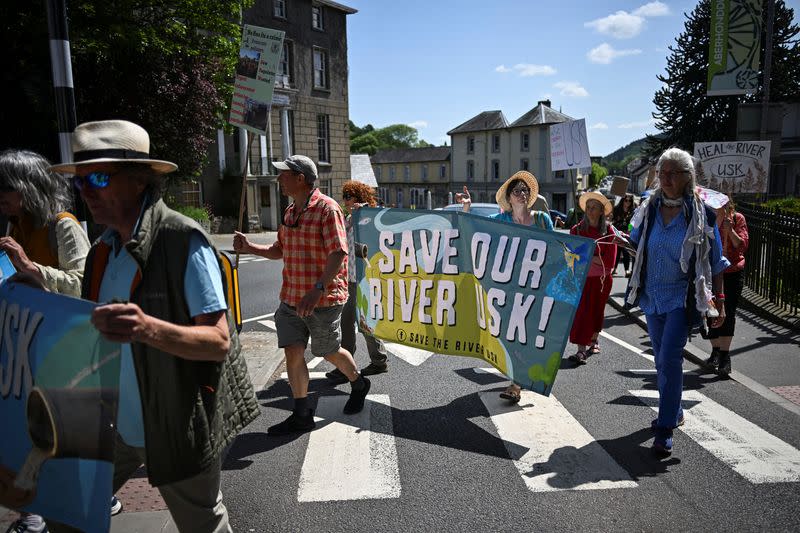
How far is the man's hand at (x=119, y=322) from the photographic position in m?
1.88

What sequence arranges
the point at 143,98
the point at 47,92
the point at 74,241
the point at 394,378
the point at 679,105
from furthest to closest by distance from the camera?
the point at 679,105, the point at 143,98, the point at 47,92, the point at 394,378, the point at 74,241

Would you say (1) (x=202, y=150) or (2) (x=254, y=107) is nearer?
(2) (x=254, y=107)

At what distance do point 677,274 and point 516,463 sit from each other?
179cm

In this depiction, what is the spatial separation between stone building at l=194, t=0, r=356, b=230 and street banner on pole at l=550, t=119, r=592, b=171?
719 inches

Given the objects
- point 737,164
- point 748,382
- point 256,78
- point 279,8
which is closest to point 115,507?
point 256,78

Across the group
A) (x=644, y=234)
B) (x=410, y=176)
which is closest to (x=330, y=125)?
(x=644, y=234)

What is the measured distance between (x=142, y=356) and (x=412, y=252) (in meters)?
3.48

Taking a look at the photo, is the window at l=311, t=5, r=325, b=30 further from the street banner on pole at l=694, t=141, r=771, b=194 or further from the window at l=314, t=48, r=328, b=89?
the street banner on pole at l=694, t=141, r=771, b=194

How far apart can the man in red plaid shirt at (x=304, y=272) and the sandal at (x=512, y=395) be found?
163 cm

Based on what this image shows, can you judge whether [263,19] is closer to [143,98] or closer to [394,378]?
[143,98]

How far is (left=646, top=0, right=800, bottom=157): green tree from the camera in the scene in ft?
109

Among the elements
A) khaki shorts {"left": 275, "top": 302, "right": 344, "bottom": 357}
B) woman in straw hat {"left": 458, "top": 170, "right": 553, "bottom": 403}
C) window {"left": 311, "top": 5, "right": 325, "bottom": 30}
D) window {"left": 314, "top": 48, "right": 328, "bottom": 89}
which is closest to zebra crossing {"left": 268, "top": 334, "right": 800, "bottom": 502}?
khaki shorts {"left": 275, "top": 302, "right": 344, "bottom": 357}

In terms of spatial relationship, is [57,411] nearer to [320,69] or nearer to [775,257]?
[775,257]

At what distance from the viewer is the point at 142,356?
219cm
